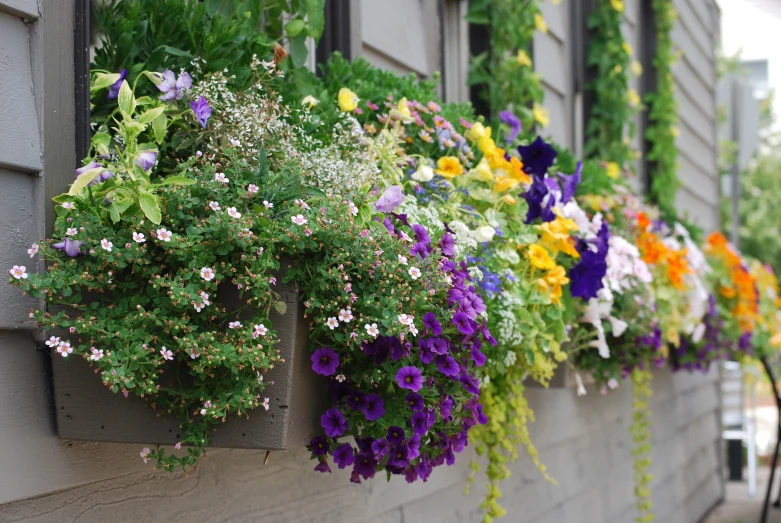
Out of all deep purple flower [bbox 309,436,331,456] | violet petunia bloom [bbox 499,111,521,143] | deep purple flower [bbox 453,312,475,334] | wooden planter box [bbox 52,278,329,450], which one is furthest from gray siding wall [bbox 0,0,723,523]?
deep purple flower [bbox 453,312,475,334]

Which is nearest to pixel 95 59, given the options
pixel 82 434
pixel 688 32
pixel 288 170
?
pixel 288 170

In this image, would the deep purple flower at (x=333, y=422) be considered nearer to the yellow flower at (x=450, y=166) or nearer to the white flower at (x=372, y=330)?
the white flower at (x=372, y=330)

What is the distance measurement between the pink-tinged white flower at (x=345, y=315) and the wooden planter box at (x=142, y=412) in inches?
2.9

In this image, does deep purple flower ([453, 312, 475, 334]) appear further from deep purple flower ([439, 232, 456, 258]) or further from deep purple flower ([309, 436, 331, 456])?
deep purple flower ([309, 436, 331, 456])

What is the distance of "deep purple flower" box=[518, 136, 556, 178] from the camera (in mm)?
2381

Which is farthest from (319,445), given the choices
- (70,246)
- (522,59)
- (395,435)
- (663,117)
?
(663,117)

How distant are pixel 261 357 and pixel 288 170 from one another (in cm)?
37

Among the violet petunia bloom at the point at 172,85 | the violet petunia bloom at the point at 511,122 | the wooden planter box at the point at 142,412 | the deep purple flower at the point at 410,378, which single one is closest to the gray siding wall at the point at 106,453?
the wooden planter box at the point at 142,412

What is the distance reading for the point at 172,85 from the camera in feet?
5.43

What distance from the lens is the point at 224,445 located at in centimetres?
148

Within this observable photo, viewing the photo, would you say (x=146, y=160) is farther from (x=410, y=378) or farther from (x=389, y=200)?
(x=410, y=378)

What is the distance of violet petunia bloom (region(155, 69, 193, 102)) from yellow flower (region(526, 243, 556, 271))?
98 centimetres

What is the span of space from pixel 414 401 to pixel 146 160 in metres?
0.62

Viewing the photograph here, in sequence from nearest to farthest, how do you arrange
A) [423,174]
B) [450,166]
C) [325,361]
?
1. [325,361]
2. [423,174]
3. [450,166]
